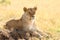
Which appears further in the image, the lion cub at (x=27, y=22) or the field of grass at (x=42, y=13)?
the field of grass at (x=42, y=13)

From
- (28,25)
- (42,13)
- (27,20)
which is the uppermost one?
(27,20)

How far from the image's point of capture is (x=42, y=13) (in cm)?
1212

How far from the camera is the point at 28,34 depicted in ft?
24.2

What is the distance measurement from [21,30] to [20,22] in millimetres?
253

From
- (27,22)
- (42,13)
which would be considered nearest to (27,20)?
(27,22)

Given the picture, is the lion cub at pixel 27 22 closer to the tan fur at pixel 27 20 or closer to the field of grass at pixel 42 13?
the tan fur at pixel 27 20

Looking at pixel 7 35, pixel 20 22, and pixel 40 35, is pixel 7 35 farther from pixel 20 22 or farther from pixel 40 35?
pixel 40 35

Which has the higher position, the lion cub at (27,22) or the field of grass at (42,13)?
the lion cub at (27,22)

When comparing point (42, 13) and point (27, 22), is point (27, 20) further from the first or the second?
point (42, 13)

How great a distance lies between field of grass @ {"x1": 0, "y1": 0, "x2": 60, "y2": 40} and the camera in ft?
31.5

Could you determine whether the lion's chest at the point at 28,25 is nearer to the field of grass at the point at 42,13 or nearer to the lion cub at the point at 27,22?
the lion cub at the point at 27,22

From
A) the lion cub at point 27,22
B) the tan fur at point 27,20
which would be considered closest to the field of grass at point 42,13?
the lion cub at point 27,22

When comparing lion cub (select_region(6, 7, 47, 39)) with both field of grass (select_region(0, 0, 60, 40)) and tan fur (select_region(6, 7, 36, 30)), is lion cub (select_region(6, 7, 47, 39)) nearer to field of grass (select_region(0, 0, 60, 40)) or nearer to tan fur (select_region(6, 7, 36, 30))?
tan fur (select_region(6, 7, 36, 30))

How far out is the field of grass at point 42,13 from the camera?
9594 mm
